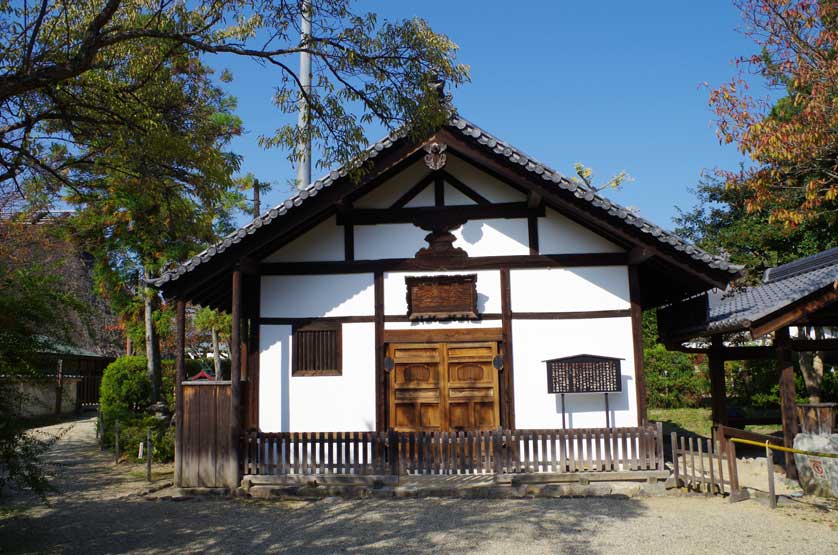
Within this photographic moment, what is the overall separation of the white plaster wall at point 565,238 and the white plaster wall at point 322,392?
11.2 feet

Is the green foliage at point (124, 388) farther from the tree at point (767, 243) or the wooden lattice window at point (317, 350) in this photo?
the tree at point (767, 243)

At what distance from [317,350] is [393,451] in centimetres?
227

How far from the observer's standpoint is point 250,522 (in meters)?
8.44

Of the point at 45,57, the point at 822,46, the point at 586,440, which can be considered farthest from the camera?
the point at 586,440

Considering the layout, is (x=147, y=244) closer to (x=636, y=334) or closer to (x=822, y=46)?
(x=636, y=334)

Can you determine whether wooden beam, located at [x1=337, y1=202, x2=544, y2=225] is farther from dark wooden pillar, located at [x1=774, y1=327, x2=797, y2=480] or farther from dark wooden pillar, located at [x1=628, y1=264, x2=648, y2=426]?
dark wooden pillar, located at [x1=774, y1=327, x2=797, y2=480]

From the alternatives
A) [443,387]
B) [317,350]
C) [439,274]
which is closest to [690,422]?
[443,387]

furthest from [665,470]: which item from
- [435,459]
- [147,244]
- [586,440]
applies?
[147,244]

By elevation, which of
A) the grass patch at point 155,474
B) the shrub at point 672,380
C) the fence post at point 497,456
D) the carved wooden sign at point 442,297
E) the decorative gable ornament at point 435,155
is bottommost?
the grass patch at point 155,474

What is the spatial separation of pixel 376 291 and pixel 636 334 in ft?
14.8

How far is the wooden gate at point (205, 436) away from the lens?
10234mm

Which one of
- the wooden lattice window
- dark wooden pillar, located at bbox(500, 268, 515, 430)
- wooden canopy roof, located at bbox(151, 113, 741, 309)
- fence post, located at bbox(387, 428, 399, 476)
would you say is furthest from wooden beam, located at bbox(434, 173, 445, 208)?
fence post, located at bbox(387, 428, 399, 476)

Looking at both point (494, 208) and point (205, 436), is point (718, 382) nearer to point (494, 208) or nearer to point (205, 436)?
point (494, 208)

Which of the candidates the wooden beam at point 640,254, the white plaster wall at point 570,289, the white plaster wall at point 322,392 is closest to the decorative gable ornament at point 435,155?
the white plaster wall at point 570,289
